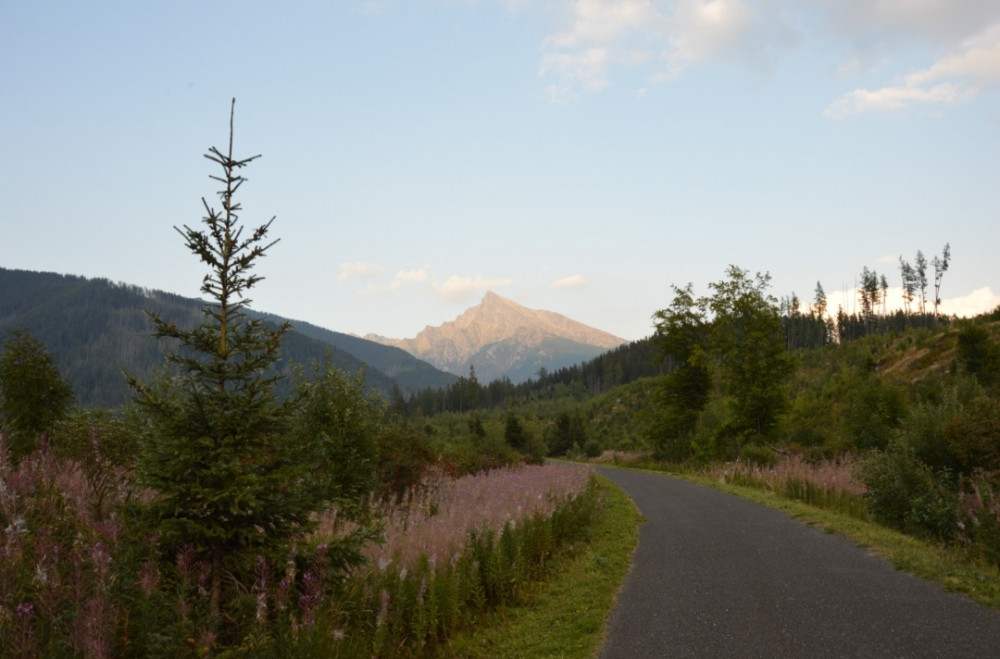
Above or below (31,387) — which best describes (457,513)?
below

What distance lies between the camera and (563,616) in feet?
25.8

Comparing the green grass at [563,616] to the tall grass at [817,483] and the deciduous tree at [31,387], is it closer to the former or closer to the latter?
the tall grass at [817,483]

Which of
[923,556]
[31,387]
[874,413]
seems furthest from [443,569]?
[874,413]

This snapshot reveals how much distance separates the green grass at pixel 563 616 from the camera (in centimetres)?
669

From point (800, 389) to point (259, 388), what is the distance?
240ft

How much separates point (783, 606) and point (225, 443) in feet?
22.3

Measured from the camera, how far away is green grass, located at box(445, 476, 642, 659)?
6691 mm

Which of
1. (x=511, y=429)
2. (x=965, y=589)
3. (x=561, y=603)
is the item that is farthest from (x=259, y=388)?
(x=511, y=429)

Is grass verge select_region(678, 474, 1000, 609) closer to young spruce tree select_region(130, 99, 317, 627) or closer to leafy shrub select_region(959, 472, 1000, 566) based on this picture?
leafy shrub select_region(959, 472, 1000, 566)

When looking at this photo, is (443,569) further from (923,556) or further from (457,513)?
(923,556)

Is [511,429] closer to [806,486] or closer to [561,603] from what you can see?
[806,486]

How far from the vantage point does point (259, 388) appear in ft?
18.8

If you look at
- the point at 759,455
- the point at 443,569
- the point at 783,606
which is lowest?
the point at 759,455

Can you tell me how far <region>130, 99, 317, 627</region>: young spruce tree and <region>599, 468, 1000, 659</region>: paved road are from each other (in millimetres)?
3936
